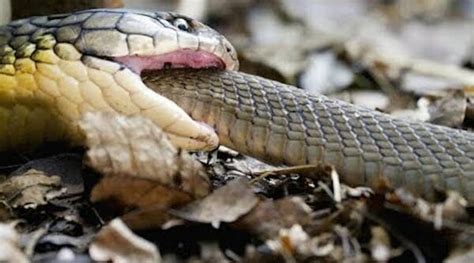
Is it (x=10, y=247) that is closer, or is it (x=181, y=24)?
(x=10, y=247)

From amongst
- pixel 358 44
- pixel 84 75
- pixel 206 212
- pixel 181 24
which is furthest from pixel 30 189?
pixel 358 44

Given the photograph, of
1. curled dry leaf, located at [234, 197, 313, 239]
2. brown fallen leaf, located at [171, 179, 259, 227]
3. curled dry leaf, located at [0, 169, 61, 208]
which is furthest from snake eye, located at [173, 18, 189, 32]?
curled dry leaf, located at [234, 197, 313, 239]

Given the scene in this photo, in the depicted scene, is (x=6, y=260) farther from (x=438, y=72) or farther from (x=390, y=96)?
(x=438, y=72)

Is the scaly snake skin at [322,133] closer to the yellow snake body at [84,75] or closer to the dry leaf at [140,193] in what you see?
the yellow snake body at [84,75]

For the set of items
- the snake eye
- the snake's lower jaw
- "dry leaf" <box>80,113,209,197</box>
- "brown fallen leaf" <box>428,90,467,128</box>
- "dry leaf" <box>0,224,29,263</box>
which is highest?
the snake eye

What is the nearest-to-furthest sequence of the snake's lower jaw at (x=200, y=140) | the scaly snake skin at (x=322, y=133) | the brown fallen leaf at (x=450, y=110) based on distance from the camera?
the scaly snake skin at (x=322, y=133)
the snake's lower jaw at (x=200, y=140)
the brown fallen leaf at (x=450, y=110)

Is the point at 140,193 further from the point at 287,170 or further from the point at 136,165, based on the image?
the point at 287,170

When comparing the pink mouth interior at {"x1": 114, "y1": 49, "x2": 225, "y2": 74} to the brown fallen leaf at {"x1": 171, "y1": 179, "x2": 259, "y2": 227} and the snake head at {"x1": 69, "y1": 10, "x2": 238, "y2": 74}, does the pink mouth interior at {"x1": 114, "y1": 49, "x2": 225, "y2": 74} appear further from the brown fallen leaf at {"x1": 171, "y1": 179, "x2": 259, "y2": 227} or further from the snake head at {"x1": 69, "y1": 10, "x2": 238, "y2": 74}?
the brown fallen leaf at {"x1": 171, "y1": 179, "x2": 259, "y2": 227}

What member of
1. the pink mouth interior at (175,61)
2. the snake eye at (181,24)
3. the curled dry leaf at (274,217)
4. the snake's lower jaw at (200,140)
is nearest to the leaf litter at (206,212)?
the curled dry leaf at (274,217)
